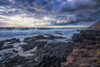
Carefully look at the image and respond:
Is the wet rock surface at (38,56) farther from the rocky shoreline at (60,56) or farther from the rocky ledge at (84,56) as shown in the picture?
the rocky ledge at (84,56)

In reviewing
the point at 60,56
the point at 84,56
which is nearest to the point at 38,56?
the point at 60,56

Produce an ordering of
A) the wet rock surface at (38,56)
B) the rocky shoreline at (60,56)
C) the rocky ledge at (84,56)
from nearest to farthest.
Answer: the rocky ledge at (84,56) < the rocky shoreline at (60,56) < the wet rock surface at (38,56)

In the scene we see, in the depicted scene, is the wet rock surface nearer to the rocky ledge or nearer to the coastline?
the coastline

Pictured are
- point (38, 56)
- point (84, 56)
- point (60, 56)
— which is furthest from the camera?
point (38, 56)

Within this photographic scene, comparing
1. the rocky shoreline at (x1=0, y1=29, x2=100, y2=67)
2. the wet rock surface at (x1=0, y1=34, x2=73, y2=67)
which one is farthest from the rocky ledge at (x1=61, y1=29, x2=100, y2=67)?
the wet rock surface at (x1=0, y1=34, x2=73, y2=67)

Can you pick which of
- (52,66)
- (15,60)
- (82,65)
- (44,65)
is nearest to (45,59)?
(44,65)

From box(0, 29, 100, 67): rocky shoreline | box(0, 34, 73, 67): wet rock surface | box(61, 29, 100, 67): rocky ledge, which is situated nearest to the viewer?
box(61, 29, 100, 67): rocky ledge

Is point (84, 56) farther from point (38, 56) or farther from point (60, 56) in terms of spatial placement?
point (38, 56)

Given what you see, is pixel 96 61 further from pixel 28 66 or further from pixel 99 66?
pixel 28 66

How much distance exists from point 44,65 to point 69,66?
4.68 ft

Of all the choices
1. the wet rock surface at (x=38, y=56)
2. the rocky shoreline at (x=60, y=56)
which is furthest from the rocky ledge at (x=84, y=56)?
the wet rock surface at (x=38, y=56)

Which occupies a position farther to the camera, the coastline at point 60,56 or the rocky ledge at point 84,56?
the coastline at point 60,56

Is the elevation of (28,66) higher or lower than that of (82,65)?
lower

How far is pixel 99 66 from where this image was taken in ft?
A: 5.18
